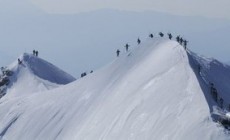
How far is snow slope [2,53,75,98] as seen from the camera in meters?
151

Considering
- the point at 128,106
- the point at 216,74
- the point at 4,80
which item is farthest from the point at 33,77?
the point at 128,106

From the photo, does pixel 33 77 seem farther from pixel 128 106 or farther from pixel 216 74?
pixel 128 106

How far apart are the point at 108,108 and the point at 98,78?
16.6 metres

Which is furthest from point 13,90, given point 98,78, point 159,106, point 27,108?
point 159,106

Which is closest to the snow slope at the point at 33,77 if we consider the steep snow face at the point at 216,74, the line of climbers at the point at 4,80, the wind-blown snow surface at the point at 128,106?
the line of climbers at the point at 4,80

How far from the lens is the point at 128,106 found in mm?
82562

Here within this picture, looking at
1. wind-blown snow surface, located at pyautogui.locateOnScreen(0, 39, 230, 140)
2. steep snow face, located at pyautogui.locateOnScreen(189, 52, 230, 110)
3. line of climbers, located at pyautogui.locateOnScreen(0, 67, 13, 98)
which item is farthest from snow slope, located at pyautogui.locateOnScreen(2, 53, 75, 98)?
steep snow face, located at pyautogui.locateOnScreen(189, 52, 230, 110)

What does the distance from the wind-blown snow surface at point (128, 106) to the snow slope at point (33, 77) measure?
25.9 meters

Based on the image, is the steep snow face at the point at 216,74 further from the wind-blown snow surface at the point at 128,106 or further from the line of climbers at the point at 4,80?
the line of climbers at the point at 4,80

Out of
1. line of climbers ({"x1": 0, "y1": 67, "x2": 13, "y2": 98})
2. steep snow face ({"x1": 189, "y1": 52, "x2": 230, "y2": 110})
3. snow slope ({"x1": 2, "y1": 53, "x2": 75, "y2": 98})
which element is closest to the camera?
steep snow face ({"x1": 189, "y1": 52, "x2": 230, "y2": 110})

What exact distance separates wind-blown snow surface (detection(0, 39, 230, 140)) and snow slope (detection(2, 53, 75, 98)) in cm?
2587

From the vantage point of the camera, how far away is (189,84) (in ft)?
243

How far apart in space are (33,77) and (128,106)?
264ft

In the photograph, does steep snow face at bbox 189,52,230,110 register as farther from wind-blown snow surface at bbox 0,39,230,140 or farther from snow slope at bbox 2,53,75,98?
snow slope at bbox 2,53,75,98
